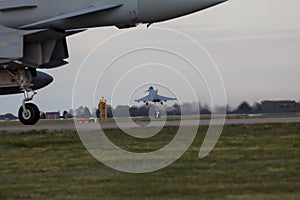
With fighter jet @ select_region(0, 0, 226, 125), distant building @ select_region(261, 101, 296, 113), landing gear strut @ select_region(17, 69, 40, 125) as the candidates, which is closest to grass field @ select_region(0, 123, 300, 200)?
fighter jet @ select_region(0, 0, 226, 125)

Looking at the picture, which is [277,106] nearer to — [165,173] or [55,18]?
[55,18]

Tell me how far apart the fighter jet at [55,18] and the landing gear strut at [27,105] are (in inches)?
28.0

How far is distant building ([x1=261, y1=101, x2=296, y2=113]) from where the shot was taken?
48497 millimetres

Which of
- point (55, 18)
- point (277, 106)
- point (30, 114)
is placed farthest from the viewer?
point (277, 106)

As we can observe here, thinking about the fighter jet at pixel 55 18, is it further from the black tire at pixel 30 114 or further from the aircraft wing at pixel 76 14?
the black tire at pixel 30 114

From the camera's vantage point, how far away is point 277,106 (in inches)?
1988

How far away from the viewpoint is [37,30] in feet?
67.4

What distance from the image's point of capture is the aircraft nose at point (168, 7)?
20.2 meters

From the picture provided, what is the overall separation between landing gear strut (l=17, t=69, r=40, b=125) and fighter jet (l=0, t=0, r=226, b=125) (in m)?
0.71

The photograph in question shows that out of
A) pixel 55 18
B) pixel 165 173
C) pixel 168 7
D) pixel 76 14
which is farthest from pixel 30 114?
pixel 165 173

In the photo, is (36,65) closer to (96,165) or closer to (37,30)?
(37,30)

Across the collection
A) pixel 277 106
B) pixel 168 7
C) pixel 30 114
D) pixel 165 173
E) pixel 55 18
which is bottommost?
pixel 165 173

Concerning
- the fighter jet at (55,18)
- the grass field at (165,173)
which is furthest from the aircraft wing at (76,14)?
the grass field at (165,173)

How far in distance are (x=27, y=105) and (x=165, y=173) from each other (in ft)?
40.4
